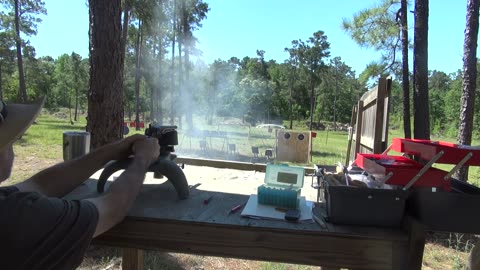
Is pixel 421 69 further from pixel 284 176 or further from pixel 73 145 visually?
pixel 73 145

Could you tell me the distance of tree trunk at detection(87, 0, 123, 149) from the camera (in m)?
3.07

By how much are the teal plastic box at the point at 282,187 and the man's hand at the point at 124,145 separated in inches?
21.2

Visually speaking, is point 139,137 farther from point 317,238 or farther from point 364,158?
point 364,158

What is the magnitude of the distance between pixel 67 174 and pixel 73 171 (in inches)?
0.9

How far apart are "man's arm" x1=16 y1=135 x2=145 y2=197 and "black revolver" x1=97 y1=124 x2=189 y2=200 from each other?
85mm

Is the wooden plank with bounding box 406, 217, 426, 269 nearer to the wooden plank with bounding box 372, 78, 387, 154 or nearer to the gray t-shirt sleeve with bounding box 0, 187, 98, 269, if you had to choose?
the gray t-shirt sleeve with bounding box 0, 187, 98, 269

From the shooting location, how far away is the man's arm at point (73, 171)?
1.29 meters

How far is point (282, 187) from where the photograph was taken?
149 cm

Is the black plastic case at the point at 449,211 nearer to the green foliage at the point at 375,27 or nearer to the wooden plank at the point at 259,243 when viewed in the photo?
the wooden plank at the point at 259,243

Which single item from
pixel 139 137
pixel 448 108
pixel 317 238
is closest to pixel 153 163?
pixel 139 137

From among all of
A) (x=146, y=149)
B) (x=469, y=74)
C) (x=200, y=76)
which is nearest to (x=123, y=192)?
(x=146, y=149)

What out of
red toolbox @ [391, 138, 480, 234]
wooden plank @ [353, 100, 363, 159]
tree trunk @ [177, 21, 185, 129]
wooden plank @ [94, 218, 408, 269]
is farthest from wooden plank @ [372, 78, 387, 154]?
tree trunk @ [177, 21, 185, 129]

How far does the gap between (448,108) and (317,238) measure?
145ft

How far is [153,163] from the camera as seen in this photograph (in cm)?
149
